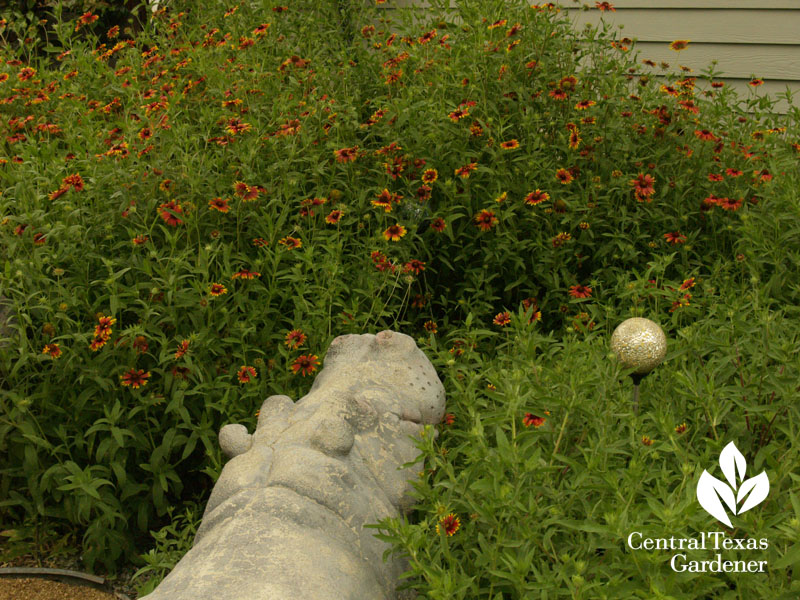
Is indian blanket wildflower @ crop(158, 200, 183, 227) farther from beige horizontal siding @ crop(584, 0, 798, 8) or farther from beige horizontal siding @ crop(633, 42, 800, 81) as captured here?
beige horizontal siding @ crop(584, 0, 798, 8)

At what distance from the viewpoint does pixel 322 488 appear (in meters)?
1.98

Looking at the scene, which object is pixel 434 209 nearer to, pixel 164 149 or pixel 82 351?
pixel 164 149

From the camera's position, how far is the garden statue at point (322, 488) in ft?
5.61

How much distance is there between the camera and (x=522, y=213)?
3707 mm

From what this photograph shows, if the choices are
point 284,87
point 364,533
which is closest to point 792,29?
point 284,87

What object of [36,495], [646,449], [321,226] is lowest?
[36,495]

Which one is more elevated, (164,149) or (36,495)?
(164,149)

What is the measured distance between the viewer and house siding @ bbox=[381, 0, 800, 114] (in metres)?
5.02

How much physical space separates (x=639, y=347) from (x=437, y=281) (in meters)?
1.78

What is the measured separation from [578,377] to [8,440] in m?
2.10

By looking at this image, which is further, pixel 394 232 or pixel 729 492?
pixel 394 232

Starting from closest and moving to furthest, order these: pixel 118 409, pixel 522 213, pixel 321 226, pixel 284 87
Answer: pixel 118 409 < pixel 321 226 < pixel 522 213 < pixel 284 87

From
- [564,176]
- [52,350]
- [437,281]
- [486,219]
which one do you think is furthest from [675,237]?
[52,350]

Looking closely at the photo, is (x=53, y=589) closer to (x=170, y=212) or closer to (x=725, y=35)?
(x=170, y=212)
